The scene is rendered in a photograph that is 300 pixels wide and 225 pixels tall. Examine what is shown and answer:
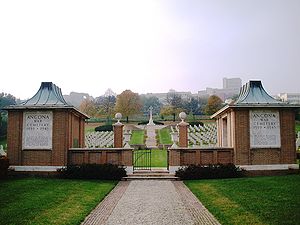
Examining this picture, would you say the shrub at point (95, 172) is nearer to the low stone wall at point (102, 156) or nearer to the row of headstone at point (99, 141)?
the low stone wall at point (102, 156)

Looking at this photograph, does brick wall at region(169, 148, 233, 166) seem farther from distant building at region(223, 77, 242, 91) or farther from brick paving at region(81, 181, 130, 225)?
distant building at region(223, 77, 242, 91)

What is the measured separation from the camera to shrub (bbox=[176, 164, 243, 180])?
57.5 ft

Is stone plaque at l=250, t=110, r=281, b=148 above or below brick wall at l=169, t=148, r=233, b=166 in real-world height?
above

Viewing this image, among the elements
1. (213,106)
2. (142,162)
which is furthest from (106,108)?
(142,162)

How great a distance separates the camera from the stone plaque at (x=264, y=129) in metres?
18.1

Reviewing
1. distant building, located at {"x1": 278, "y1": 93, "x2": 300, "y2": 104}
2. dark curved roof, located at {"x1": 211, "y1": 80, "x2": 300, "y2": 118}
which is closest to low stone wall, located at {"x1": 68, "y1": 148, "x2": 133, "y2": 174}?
dark curved roof, located at {"x1": 211, "y1": 80, "x2": 300, "y2": 118}

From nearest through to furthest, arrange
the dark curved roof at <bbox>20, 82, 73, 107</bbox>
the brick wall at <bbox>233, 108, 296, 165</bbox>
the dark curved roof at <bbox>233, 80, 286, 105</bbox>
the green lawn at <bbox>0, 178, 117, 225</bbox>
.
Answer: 1. the green lawn at <bbox>0, 178, 117, 225</bbox>
2. the brick wall at <bbox>233, 108, 296, 165</bbox>
3. the dark curved roof at <bbox>233, 80, 286, 105</bbox>
4. the dark curved roof at <bbox>20, 82, 73, 107</bbox>

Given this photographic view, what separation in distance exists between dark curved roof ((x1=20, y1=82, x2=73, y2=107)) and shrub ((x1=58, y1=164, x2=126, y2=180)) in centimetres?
354

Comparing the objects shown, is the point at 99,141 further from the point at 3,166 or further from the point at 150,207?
the point at 150,207

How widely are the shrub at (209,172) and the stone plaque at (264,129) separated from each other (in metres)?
1.63

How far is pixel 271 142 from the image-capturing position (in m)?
18.1

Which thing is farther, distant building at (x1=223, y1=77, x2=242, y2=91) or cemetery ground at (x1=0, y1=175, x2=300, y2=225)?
distant building at (x1=223, y1=77, x2=242, y2=91)

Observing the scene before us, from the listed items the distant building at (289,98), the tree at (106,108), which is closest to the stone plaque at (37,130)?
the distant building at (289,98)

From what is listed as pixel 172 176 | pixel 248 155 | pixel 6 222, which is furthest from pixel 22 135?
pixel 248 155
